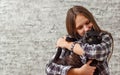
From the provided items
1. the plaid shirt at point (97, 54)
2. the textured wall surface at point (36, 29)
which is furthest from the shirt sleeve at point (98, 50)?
the textured wall surface at point (36, 29)

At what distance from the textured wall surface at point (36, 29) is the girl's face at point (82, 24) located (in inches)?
47.6

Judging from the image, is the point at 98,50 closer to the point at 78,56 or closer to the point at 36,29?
the point at 78,56

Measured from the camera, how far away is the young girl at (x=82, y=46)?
1.27 m

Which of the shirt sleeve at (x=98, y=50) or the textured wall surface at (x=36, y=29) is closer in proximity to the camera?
the shirt sleeve at (x=98, y=50)

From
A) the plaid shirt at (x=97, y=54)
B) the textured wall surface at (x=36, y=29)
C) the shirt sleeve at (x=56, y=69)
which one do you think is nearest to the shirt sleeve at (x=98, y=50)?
the plaid shirt at (x=97, y=54)

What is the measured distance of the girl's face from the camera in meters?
1.33

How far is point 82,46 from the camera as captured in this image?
51.2 inches

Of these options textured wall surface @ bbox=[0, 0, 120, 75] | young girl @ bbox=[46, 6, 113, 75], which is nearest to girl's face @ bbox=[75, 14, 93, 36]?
young girl @ bbox=[46, 6, 113, 75]

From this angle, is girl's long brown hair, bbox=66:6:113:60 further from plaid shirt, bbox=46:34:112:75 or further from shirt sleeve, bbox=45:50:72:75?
shirt sleeve, bbox=45:50:72:75

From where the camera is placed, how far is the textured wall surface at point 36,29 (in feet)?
8.29

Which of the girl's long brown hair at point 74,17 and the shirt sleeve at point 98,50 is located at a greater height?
the girl's long brown hair at point 74,17

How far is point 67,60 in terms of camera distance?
1335 mm

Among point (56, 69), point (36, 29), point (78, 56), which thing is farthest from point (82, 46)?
point (36, 29)

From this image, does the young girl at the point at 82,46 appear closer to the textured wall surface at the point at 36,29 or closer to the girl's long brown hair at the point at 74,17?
the girl's long brown hair at the point at 74,17
